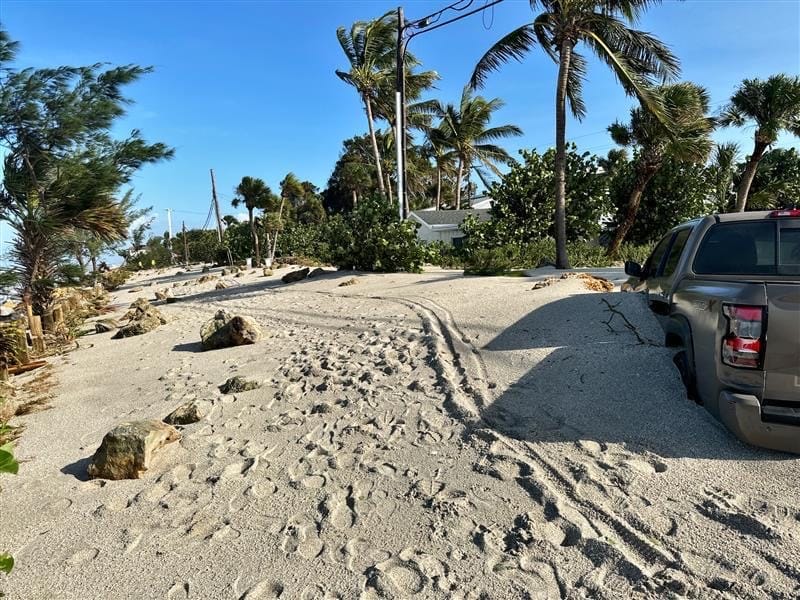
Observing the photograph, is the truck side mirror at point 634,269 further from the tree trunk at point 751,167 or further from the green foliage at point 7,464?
the tree trunk at point 751,167

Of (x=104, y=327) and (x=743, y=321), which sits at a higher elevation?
(x=743, y=321)

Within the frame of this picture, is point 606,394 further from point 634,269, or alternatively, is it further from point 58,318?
point 58,318

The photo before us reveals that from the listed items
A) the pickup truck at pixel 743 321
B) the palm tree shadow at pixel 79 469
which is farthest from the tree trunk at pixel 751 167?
the palm tree shadow at pixel 79 469

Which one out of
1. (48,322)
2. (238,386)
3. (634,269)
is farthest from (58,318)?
(634,269)

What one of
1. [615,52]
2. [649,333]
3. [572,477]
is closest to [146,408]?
[572,477]

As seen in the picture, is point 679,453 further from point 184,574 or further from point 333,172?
point 333,172

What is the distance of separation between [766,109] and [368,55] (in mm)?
15550

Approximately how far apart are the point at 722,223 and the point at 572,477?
2490 mm

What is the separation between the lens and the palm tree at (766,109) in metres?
17.9

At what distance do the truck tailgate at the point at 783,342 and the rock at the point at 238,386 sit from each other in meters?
4.99

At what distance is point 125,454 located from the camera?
400cm

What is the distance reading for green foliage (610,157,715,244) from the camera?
19219 mm

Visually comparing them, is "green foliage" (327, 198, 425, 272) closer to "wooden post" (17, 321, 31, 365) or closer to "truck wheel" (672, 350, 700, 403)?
"wooden post" (17, 321, 31, 365)

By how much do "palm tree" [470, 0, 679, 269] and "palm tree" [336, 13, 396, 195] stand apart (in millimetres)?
7638
